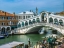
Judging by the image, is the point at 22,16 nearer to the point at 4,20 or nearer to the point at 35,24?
the point at 4,20

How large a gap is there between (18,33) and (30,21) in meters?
3.11

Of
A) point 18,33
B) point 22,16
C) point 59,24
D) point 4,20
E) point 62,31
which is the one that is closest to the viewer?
point 62,31

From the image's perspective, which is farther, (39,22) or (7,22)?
(7,22)

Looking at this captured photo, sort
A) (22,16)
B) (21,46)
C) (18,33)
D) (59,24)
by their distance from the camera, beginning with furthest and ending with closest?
(22,16) < (18,33) < (59,24) < (21,46)

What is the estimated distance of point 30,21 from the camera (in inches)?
1207

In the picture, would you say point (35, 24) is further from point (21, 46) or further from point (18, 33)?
point (21, 46)

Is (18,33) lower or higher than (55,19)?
lower

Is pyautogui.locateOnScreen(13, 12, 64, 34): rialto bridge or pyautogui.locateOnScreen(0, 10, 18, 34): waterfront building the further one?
pyautogui.locateOnScreen(0, 10, 18, 34): waterfront building

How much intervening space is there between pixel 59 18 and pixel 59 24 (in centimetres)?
95

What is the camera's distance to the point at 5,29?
30438 mm

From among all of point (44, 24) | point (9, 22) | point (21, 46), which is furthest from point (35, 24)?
point (21, 46)

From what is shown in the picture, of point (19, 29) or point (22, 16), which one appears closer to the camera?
point (19, 29)

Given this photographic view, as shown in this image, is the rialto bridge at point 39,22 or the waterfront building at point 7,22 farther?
the waterfront building at point 7,22

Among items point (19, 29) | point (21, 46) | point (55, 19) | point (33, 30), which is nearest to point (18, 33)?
point (19, 29)
